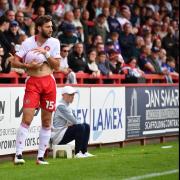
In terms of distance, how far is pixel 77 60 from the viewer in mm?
17734

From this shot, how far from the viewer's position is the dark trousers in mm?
13906

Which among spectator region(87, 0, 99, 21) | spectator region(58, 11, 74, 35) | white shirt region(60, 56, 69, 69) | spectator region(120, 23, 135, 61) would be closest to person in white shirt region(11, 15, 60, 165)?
white shirt region(60, 56, 69, 69)

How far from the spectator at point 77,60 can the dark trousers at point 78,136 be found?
3.70 metres

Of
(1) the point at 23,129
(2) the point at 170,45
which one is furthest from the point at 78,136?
(2) the point at 170,45

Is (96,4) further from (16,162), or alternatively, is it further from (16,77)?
(16,162)

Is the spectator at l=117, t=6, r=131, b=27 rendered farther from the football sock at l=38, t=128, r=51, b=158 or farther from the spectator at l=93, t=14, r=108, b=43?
the football sock at l=38, t=128, r=51, b=158

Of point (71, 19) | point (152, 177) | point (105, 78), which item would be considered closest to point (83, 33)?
point (71, 19)

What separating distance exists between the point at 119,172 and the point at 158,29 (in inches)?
576

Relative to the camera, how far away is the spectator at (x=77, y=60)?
1770 centimetres

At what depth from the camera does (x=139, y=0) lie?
2580 centimetres

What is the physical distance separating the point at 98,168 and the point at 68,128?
259 centimetres

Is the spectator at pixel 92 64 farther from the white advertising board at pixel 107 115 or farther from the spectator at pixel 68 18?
the spectator at pixel 68 18

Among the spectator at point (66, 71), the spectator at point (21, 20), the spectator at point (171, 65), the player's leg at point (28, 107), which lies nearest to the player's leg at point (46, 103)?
the player's leg at point (28, 107)

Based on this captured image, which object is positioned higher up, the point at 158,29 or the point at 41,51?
the point at 158,29
